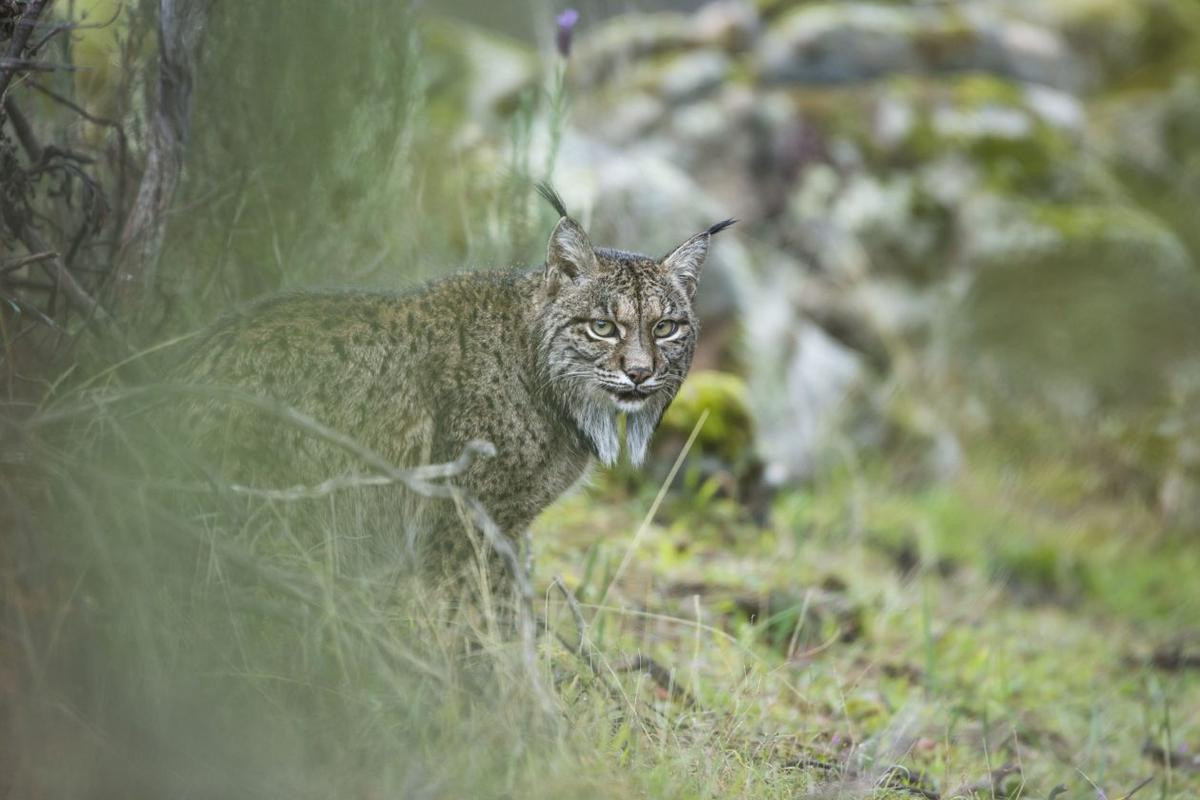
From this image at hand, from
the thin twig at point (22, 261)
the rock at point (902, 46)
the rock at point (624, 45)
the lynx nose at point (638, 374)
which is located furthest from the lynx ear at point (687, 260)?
the rock at point (902, 46)

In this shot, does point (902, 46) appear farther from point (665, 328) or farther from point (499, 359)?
point (499, 359)

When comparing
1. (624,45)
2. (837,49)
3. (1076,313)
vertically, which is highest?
(624,45)

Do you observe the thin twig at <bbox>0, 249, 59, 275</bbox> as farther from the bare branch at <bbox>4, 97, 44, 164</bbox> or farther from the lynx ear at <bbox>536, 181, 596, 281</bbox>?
the lynx ear at <bbox>536, 181, 596, 281</bbox>

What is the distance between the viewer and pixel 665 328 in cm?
357

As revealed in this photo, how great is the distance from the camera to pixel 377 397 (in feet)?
10.8

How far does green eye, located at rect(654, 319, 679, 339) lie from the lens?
3.55 metres

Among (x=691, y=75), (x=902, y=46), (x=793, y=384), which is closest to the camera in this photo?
(x=793, y=384)

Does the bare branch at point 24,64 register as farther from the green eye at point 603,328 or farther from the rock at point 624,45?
the rock at point 624,45

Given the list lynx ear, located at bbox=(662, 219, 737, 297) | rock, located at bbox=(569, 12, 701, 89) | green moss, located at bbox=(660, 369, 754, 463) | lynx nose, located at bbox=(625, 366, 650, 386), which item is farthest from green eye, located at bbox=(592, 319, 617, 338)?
rock, located at bbox=(569, 12, 701, 89)

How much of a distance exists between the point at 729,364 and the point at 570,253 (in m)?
3.82

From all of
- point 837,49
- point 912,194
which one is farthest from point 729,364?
point 837,49

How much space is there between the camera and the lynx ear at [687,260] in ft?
11.9

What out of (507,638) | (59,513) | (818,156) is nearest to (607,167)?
(818,156)

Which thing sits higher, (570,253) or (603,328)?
(570,253)
